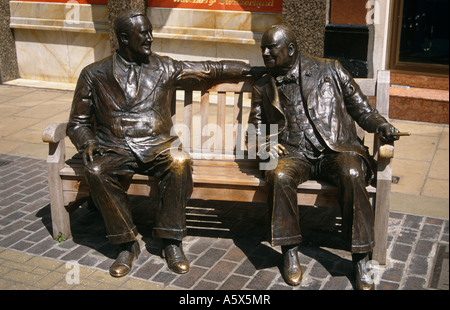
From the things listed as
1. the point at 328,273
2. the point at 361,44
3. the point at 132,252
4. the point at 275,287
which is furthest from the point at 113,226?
the point at 361,44

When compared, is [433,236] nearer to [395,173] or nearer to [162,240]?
[395,173]

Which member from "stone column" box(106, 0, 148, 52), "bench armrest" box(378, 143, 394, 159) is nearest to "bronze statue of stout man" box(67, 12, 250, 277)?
"bench armrest" box(378, 143, 394, 159)

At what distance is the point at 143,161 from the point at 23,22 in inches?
266

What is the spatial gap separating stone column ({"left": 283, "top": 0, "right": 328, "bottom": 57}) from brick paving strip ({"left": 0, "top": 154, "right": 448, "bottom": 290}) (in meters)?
3.03

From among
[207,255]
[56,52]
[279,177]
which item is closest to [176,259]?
[207,255]

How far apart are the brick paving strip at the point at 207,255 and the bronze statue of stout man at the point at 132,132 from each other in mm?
179

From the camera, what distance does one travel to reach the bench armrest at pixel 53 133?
4.82 metres

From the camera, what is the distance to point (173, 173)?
4.61 metres

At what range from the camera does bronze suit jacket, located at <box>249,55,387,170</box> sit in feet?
15.8

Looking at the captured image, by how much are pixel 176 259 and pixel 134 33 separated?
1.72m

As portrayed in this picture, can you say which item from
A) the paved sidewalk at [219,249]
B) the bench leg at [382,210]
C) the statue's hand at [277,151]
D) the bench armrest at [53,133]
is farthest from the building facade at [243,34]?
the bench armrest at [53,133]

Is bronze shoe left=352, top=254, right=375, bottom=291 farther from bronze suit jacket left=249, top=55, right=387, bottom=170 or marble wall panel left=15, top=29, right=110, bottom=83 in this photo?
marble wall panel left=15, top=29, right=110, bottom=83

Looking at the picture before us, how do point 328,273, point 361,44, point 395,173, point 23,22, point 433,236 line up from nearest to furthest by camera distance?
point 328,273, point 433,236, point 395,173, point 361,44, point 23,22
